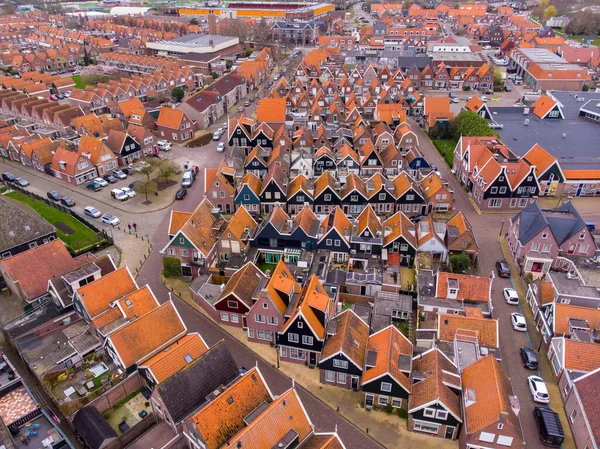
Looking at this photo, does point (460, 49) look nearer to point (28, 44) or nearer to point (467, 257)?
point (467, 257)

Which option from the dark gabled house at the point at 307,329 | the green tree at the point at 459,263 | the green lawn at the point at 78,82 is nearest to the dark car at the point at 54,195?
the dark gabled house at the point at 307,329

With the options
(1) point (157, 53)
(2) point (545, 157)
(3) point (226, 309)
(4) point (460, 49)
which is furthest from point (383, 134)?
(1) point (157, 53)

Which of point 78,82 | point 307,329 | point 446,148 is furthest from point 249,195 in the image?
point 78,82

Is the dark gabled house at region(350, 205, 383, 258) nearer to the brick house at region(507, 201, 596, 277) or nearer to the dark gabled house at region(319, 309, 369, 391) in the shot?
the dark gabled house at region(319, 309, 369, 391)

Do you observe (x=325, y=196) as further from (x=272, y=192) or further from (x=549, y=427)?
(x=549, y=427)

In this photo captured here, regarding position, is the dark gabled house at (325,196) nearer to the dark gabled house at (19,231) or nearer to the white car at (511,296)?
the white car at (511,296)
